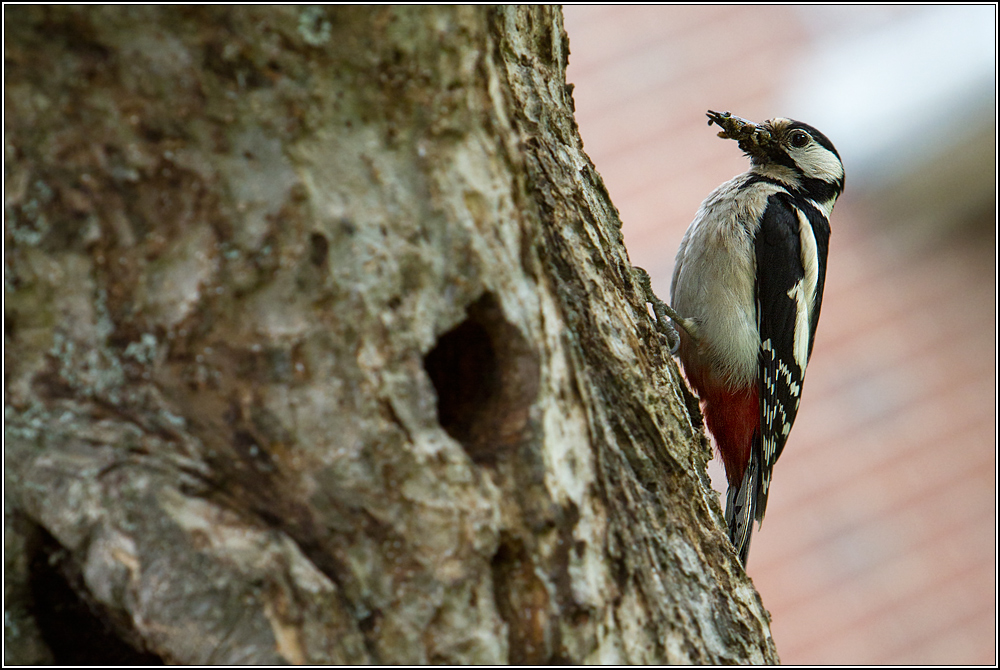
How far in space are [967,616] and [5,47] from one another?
18.0ft

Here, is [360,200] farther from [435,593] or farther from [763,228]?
[763,228]

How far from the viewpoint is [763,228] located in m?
3.12

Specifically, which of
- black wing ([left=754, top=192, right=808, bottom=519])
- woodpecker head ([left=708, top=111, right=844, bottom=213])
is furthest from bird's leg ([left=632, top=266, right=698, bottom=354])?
woodpecker head ([left=708, top=111, right=844, bottom=213])

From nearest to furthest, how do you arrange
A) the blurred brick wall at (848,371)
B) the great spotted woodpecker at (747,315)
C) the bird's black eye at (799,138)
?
the great spotted woodpecker at (747,315) → the bird's black eye at (799,138) → the blurred brick wall at (848,371)

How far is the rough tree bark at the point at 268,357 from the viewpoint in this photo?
1.15 meters

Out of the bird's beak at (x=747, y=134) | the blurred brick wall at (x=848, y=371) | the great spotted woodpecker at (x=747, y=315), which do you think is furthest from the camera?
the blurred brick wall at (x=848, y=371)

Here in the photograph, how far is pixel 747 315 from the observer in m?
3.15

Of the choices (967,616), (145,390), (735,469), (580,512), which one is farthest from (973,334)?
(145,390)

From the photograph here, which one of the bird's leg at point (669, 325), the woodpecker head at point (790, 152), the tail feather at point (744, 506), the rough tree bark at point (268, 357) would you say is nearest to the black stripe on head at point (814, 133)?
the woodpecker head at point (790, 152)

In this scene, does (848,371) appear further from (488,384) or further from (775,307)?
(488,384)

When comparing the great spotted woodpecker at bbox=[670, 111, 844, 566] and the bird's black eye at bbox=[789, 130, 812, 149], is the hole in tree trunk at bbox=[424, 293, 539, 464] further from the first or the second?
the bird's black eye at bbox=[789, 130, 812, 149]

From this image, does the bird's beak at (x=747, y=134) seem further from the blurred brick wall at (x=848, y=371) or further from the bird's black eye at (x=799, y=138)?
the blurred brick wall at (x=848, y=371)

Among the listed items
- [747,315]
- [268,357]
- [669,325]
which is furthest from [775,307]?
[268,357]

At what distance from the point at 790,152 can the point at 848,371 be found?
226cm
